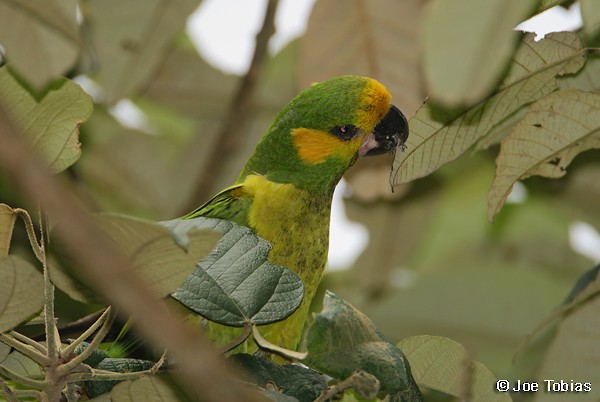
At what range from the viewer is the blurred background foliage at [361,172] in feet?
7.88

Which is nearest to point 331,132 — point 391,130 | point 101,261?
point 391,130

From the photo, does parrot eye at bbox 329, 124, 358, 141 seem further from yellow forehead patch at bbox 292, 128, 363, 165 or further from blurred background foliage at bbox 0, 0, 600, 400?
blurred background foliage at bbox 0, 0, 600, 400

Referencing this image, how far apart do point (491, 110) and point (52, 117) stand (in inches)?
33.0

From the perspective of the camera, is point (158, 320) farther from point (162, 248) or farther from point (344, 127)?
point (344, 127)

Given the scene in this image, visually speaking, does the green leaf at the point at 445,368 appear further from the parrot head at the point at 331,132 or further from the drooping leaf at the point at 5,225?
the parrot head at the point at 331,132

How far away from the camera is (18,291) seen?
1.24 meters

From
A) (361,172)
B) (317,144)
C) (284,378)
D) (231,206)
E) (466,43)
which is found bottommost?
(284,378)

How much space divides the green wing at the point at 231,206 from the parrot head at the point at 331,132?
0.15 metres

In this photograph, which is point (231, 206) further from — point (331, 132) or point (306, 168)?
point (331, 132)

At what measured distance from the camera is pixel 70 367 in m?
1.28

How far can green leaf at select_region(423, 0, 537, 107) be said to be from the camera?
3.01ft

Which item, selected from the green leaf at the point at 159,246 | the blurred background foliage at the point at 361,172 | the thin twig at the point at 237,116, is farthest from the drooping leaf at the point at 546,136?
the thin twig at the point at 237,116

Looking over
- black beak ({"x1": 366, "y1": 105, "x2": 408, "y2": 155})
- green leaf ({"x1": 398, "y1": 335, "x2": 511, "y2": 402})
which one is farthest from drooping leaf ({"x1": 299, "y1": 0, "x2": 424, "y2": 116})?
green leaf ({"x1": 398, "y1": 335, "x2": 511, "y2": 402})

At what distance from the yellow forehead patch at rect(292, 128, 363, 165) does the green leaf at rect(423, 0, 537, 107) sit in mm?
1349
